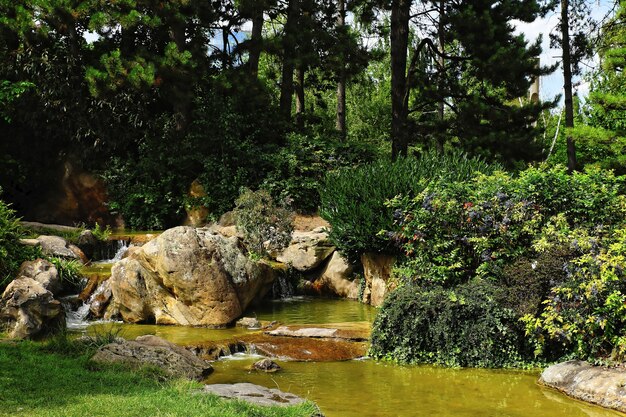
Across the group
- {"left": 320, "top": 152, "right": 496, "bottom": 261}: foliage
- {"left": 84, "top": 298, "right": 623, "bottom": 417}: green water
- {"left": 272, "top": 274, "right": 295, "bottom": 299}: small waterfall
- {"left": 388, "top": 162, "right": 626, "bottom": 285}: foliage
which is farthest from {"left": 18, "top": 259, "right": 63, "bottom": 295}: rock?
{"left": 388, "top": 162, "right": 626, "bottom": 285}: foliage

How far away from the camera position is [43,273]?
11.8 metres

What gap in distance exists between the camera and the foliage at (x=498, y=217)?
9.81 metres

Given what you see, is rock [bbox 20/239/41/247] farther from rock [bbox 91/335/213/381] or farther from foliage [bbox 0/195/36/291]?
rock [bbox 91/335/213/381]

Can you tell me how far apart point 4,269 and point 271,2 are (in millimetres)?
12655

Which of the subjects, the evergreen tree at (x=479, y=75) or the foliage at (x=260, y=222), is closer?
the foliage at (x=260, y=222)

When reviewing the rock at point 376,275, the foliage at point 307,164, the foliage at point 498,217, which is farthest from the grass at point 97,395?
the foliage at point 307,164

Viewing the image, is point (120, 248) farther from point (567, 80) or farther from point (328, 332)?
point (567, 80)

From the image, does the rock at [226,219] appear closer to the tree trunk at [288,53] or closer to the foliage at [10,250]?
the tree trunk at [288,53]

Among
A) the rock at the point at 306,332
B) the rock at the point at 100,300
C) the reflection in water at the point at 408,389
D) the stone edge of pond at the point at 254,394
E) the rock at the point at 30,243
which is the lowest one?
the reflection in water at the point at 408,389

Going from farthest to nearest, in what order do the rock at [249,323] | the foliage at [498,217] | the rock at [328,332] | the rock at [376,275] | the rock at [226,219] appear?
the rock at [226,219] < the rock at [376,275] < the rock at [249,323] < the rock at [328,332] < the foliage at [498,217]

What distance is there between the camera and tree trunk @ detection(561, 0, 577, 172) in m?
21.8

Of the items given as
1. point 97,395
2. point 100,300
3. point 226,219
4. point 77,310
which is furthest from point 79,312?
point 226,219

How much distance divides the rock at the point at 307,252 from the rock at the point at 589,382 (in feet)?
25.8

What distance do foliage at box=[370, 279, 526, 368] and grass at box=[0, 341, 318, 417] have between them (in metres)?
3.09
